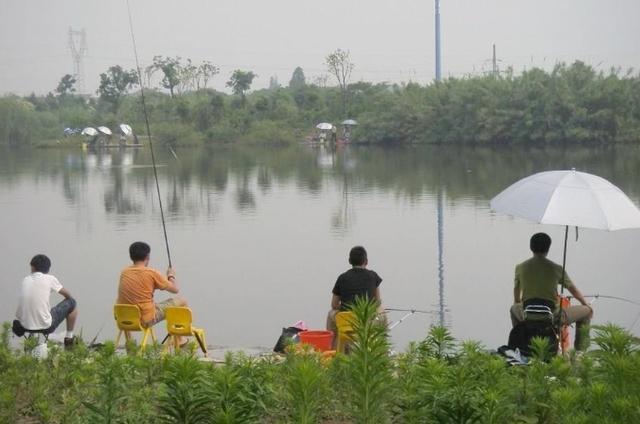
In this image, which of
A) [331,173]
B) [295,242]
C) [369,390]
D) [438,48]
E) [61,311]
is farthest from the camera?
[438,48]

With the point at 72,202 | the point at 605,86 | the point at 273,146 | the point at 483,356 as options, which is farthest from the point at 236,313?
the point at 273,146

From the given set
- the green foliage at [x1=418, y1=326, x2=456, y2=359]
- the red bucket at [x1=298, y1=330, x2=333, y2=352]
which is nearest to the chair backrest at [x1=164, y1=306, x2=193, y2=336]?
the red bucket at [x1=298, y1=330, x2=333, y2=352]

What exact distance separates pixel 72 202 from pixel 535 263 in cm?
1401

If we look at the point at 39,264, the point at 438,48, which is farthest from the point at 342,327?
the point at 438,48

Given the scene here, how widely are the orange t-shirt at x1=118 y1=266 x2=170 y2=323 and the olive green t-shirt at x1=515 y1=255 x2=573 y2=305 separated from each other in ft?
6.93

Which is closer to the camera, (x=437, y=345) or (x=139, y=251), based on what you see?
(x=437, y=345)

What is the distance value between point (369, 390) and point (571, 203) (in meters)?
2.63

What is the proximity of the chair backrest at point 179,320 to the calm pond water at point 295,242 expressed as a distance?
175 centimetres

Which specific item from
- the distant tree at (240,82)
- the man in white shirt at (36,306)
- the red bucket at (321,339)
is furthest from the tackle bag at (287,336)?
the distant tree at (240,82)

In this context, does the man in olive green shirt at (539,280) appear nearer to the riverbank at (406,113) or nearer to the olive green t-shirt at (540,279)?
the olive green t-shirt at (540,279)

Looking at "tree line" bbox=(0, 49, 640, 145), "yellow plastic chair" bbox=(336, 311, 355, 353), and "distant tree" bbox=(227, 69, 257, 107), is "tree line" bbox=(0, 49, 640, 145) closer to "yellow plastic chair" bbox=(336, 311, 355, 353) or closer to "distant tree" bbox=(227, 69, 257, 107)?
"distant tree" bbox=(227, 69, 257, 107)

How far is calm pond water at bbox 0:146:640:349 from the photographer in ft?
28.3

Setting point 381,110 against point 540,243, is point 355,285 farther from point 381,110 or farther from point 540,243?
point 381,110

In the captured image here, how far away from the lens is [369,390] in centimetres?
325
